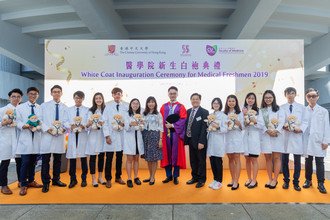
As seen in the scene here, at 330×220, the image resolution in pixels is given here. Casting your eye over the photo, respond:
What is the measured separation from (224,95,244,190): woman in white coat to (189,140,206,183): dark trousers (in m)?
0.41

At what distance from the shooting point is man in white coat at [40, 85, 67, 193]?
13.4 feet

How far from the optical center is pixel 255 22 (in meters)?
6.46

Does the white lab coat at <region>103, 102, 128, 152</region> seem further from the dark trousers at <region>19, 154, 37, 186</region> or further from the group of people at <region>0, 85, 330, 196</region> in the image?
the dark trousers at <region>19, 154, 37, 186</region>

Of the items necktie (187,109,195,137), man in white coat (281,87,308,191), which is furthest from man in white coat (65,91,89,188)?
man in white coat (281,87,308,191)

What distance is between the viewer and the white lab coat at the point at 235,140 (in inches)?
163

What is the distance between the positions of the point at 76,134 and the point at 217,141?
2.15 meters

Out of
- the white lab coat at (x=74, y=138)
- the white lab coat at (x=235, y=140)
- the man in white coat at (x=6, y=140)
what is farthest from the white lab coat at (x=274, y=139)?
the man in white coat at (x=6, y=140)

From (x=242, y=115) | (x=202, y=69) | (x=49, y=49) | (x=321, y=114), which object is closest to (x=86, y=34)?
(x=49, y=49)

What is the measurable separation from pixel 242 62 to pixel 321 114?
219 cm

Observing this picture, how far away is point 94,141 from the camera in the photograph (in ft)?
14.1

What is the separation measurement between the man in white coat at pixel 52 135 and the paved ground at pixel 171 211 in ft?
2.47

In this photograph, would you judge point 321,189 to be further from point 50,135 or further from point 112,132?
point 50,135

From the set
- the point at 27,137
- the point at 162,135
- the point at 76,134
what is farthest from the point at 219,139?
the point at 27,137

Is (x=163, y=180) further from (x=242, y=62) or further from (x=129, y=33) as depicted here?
(x=129, y=33)
